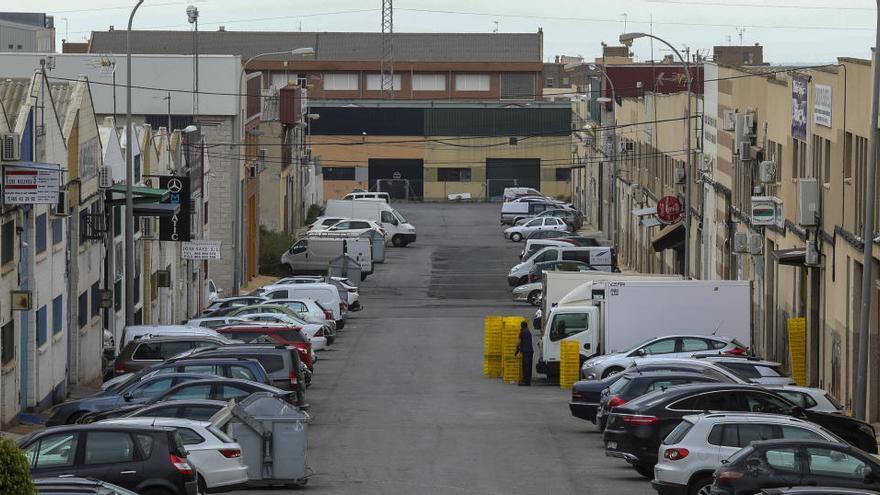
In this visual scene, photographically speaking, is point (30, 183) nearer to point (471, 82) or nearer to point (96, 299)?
point (96, 299)

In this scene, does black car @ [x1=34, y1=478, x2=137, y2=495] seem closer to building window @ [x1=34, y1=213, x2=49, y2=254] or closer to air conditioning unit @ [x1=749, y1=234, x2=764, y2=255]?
building window @ [x1=34, y1=213, x2=49, y2=254]

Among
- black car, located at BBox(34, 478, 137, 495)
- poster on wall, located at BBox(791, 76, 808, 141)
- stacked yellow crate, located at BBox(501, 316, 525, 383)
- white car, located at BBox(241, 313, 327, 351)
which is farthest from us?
white car, located at BBox(241, 313, 327, 351)

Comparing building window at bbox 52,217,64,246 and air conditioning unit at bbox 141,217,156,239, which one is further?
air conditioning unit at bbox 141,217,156,239

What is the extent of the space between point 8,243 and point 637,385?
1320cm

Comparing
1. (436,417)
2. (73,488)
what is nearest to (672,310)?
(436,417)

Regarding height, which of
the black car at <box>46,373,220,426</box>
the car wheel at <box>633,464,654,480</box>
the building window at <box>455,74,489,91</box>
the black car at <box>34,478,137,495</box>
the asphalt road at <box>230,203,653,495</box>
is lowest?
the asphalt road at <box>230,203,653,495</box>

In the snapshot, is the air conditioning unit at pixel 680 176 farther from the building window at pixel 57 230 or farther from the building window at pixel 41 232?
the building window at pixel 41 232

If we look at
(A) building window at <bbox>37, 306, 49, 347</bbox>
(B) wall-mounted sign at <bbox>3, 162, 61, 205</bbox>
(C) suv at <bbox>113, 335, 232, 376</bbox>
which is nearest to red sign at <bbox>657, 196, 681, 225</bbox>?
(C) suv at <bbox>113, 335, 232, 376</bbox>

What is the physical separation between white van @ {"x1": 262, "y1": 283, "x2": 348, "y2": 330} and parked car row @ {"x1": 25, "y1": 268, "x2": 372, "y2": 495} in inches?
128

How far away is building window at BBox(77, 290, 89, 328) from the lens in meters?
39.1

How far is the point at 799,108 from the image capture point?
131 ft

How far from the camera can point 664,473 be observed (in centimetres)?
2117

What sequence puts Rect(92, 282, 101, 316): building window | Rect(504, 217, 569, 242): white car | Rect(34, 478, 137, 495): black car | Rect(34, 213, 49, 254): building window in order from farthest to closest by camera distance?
Rect(504, 217, 569, 242): white car
Rect(92, 282, 101, 316): building window
Rect(34, 213, 49, 254): building window
Rect(34, 478, 137, 495): black car

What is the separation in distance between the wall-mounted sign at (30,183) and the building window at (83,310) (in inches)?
325
